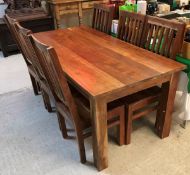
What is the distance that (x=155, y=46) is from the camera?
1788mm

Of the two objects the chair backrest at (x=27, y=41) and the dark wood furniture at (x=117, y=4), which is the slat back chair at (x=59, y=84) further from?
the dark wood furniture at (x=117, y=4)

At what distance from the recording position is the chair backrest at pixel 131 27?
75.6 inches

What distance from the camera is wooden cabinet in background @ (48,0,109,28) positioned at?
11.4 ft

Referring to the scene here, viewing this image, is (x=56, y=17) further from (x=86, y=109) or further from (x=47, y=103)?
(x=86, y=109)

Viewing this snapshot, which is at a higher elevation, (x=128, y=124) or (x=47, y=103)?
(x=128, y=124)

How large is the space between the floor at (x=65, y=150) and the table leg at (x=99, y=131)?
0.32 feet

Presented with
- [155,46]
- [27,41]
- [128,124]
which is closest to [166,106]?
[128,124]

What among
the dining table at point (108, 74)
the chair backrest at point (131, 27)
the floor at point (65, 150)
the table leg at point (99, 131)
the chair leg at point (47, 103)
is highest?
the chair backrest at point (131, 27)

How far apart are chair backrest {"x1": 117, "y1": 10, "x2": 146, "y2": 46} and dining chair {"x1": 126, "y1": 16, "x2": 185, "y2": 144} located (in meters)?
0.07

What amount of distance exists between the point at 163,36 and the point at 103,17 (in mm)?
884

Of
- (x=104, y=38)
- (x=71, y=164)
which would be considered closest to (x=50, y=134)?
(x=71, y=164)

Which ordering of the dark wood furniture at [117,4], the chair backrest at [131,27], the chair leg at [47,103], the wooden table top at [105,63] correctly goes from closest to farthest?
the wooden table top at [105,63] < the chair backrest at [131,27] < the chair leg at [47,103] < the dark wood furniture at [117,4]

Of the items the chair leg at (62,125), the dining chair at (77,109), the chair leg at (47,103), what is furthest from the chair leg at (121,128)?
the chair leg at (47,103)

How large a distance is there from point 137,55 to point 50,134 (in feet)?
3.42
